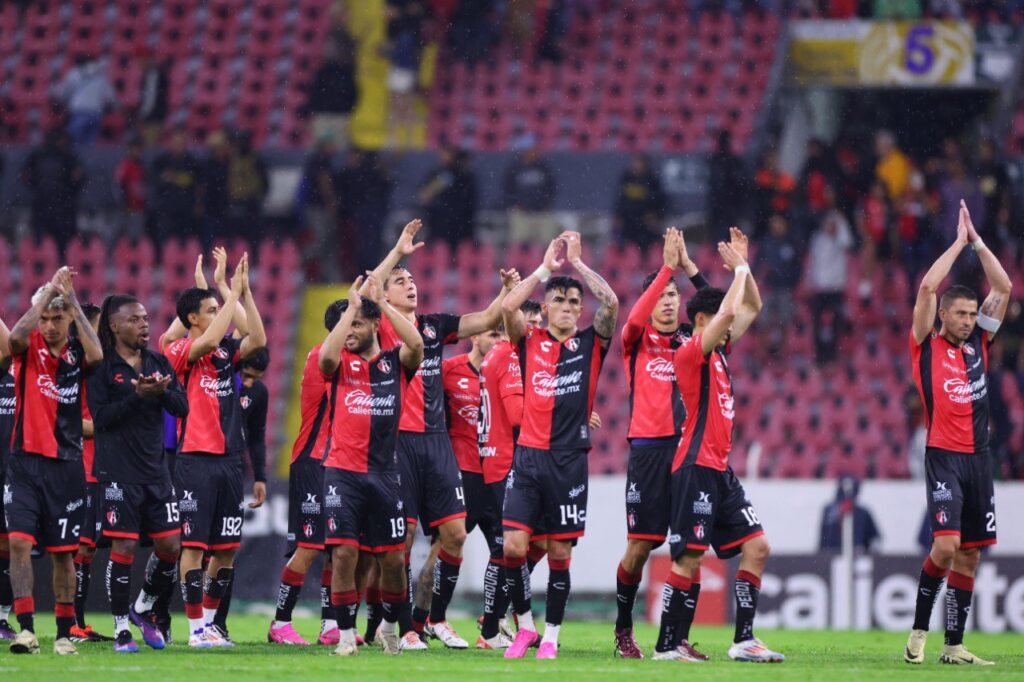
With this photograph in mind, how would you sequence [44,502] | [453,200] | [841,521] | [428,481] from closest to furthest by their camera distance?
[44,502], [428,481], [841,521], [453,200]

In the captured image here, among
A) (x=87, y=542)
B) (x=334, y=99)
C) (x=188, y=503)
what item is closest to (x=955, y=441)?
(x=188, y=503)

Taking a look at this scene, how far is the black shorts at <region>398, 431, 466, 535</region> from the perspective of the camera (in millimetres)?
11641

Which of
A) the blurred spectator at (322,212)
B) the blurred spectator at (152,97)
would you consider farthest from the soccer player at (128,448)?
the blurred spectator at (152,97)

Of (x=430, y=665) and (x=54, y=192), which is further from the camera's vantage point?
(x=54, y=192)

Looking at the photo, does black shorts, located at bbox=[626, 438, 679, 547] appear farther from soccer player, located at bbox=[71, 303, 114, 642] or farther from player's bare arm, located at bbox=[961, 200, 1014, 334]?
soccer player, located at bbox=[71, 303, 114, 642]

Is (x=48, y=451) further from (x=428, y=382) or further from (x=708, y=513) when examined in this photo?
(x=708, y=513)

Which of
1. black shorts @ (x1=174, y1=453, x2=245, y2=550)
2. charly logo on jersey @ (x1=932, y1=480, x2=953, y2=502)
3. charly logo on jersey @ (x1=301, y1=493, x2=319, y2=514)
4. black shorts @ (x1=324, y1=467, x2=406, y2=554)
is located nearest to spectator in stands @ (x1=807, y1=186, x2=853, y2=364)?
charly logo on jersey @ (x1=932, y1=480, x2=953, y2=502)

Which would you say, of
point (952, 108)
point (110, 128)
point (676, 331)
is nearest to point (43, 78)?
point (110, 128)

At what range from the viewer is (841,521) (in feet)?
55.5

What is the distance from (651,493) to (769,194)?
1185cm

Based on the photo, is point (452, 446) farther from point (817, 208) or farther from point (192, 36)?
point (192, 36)

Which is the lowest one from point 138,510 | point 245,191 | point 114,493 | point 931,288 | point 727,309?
point 138,510

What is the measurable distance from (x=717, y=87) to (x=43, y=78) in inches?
430

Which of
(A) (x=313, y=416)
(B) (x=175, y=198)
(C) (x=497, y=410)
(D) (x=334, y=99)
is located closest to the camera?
(A) (x=313, y=416)
